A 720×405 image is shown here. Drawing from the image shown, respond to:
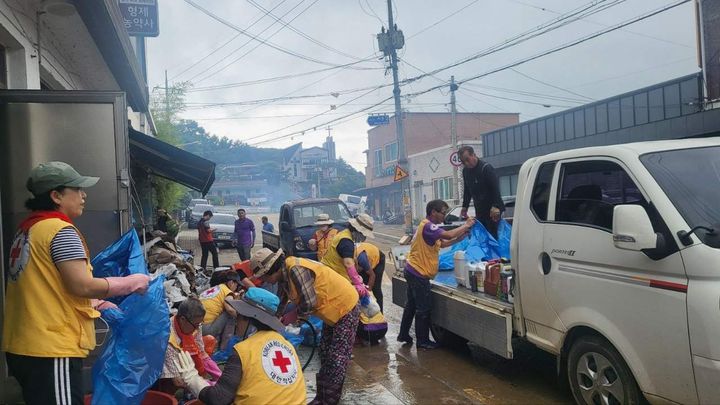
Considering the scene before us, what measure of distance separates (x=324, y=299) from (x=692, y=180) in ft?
8.68

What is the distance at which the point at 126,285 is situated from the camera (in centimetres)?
270

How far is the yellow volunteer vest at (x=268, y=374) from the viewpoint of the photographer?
277cm

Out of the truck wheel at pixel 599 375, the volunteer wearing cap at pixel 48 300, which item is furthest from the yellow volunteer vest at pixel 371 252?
the volunteer wearing cap at pixel 48 300

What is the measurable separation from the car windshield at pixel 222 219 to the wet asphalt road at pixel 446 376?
16132 mm

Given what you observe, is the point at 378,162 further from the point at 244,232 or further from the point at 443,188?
the point at 244,232

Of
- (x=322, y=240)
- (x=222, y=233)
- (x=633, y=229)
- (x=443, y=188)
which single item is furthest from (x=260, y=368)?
(x=443, y=188)

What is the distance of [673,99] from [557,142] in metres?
5.50

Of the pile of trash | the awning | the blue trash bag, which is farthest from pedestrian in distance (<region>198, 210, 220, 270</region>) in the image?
the blue trash bag

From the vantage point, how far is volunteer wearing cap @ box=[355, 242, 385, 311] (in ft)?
22.2

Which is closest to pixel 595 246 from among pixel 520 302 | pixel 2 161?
pixel 520 302

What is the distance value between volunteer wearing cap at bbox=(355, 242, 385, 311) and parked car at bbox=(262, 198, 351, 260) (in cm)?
464

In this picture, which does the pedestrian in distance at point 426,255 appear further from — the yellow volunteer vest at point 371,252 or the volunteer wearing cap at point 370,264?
the yellow volunteer vest at point 371,252

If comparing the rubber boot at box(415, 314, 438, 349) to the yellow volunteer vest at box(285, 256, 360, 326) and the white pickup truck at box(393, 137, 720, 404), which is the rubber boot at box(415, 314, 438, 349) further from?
the yellow volunteer vest at box(285, 256, 360, 326)

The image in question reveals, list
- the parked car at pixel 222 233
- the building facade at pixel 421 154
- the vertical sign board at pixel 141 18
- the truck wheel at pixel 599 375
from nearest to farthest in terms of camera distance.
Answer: the truck wheel at pixel 599 375 → the vertical sign board at pixel 141 18 → the parked car at pixel 222 233 → the building facade at pixel 421 154
